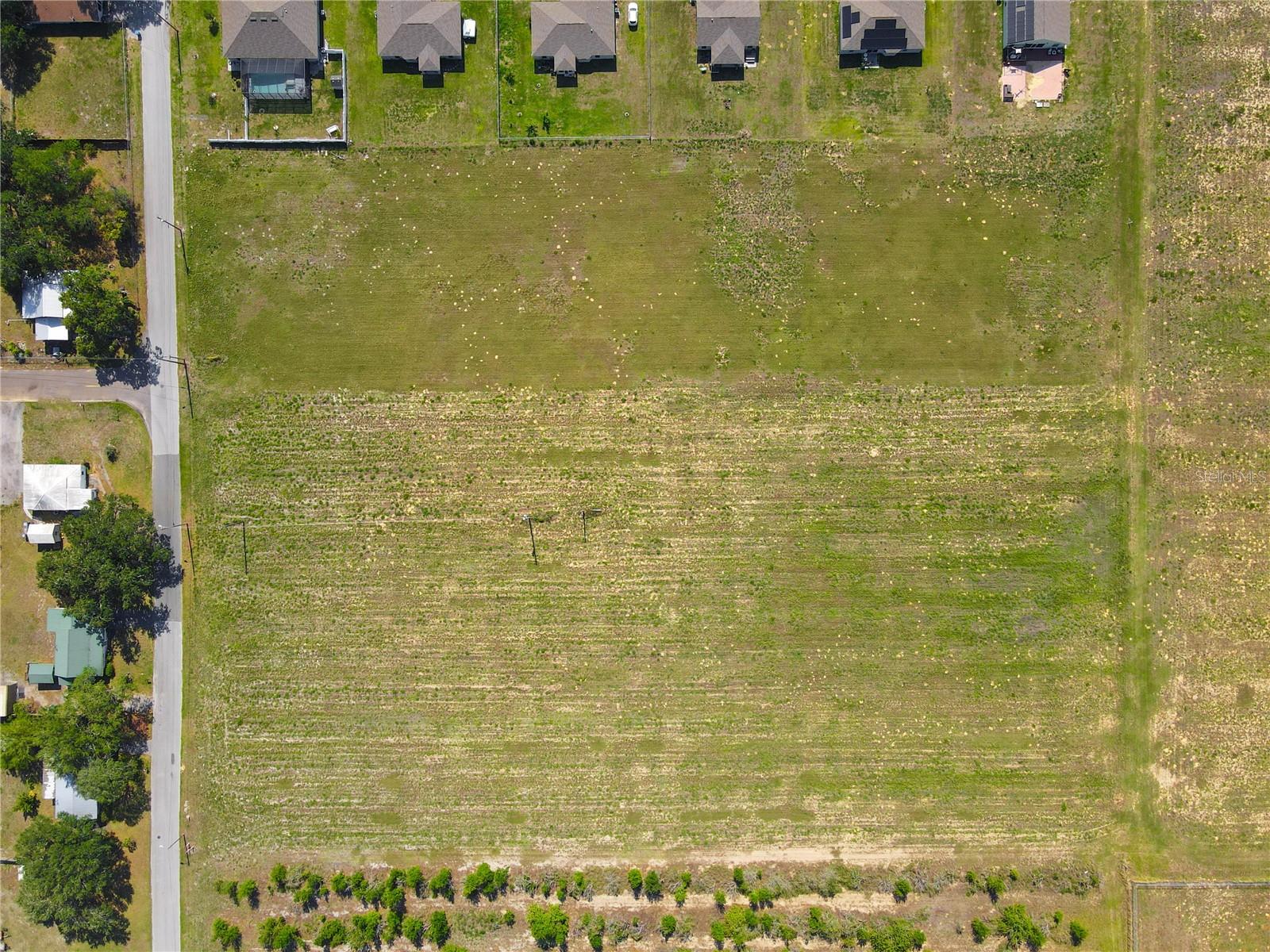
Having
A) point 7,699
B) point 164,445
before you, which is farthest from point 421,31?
point 7,699

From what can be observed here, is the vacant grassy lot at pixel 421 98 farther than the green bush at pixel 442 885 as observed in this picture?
Yes

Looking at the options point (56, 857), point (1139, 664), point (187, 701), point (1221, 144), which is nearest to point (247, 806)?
point (187, 701)

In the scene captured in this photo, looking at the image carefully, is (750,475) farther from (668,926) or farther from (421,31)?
(421,31)

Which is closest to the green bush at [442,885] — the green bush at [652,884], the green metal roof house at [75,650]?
the green bush at [652,884]

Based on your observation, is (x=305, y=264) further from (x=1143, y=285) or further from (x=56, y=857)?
(x=1143, y=285)

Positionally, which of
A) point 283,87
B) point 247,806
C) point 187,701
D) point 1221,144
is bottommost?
point 247,806

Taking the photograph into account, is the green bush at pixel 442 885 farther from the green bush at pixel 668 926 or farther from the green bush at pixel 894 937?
the green bush at pixel 894 937

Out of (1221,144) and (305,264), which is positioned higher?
(1221,144)
